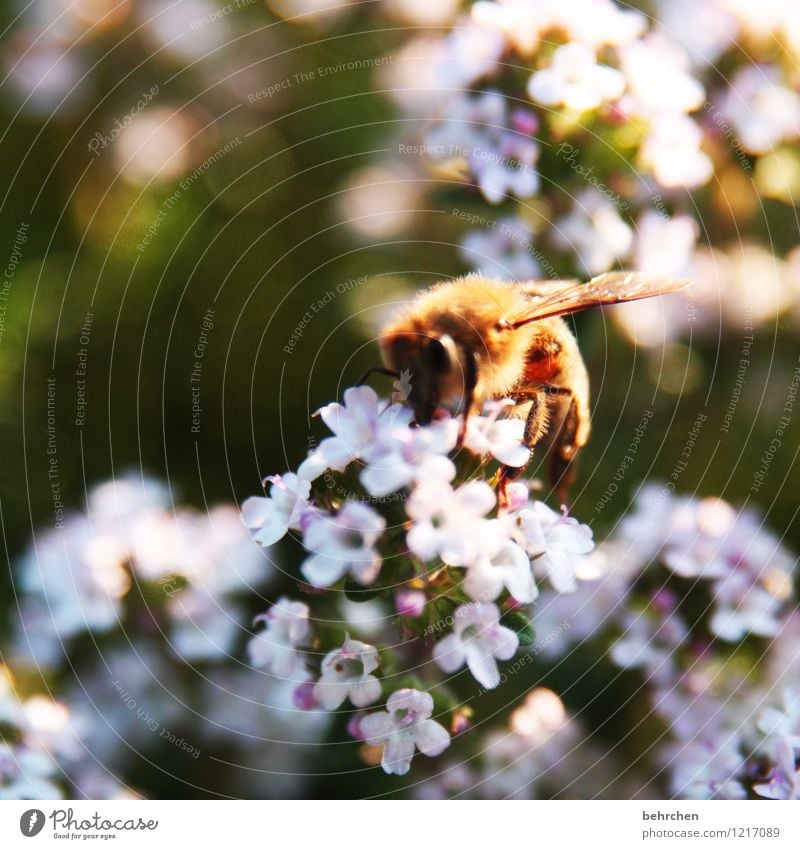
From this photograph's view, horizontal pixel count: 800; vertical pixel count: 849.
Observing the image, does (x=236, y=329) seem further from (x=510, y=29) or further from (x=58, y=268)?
(x=510, y=29)

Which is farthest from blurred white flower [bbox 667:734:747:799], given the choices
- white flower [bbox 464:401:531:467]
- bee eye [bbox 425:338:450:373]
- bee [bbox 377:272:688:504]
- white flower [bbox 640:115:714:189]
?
white flower [bbox 640:115:714:189]

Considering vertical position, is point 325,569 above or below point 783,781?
above

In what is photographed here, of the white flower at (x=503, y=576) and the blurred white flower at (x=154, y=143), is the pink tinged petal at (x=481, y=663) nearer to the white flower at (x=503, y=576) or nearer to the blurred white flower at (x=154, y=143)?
the white flower at (x=503, y=576)

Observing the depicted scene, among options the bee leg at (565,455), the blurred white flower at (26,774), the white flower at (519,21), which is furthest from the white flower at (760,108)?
the blurred white flower at (26,774)

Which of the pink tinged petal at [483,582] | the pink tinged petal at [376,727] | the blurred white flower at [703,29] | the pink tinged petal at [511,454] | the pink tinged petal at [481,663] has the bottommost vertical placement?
the pink tinged petal at [376,727]

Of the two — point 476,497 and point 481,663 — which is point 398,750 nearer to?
point 481,663

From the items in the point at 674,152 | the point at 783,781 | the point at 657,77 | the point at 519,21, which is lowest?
the point at 783,781
